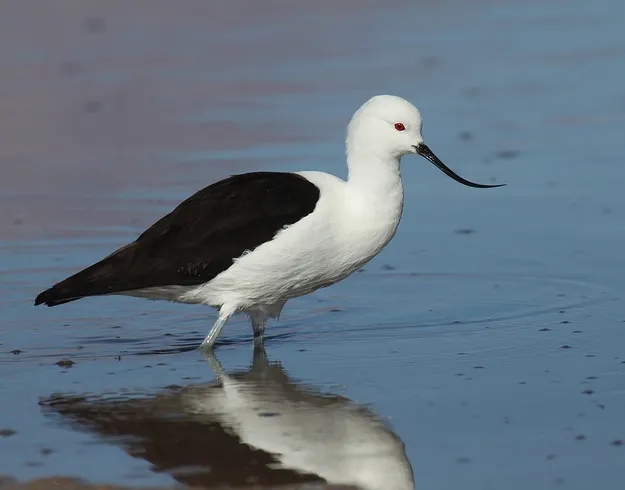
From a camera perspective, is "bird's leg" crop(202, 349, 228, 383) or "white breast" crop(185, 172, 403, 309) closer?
"bird's leg" crop(202, 349, 228, 383)

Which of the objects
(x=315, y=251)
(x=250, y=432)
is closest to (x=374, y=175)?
(x=315, y=251)

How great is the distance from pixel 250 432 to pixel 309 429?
0.82 feet

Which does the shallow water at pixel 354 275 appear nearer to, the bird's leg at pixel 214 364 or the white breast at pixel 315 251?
the bird's leg at pixel 214 364

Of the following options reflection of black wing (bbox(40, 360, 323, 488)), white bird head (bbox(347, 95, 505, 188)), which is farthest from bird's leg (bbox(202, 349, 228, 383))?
white bird head (bbox(347, 95, 505, 188))

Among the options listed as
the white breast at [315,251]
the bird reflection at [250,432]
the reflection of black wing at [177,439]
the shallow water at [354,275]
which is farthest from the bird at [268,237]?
the reflection of black wing at [177,439]

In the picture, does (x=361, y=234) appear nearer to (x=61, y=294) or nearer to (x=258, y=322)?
(x=258, y=322)

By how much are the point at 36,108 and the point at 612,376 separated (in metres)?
6.88

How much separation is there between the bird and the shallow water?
322 mm

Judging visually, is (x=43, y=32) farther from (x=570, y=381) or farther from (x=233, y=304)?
(x=570, y=381)

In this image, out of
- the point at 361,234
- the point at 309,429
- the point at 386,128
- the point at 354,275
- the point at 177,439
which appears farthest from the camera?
the point at 354,275

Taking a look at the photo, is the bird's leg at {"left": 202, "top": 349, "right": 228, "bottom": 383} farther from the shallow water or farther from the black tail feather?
the black tail feather

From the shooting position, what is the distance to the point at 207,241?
7.66 meters

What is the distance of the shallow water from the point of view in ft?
20.4

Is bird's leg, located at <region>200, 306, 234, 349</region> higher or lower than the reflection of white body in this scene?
higher
